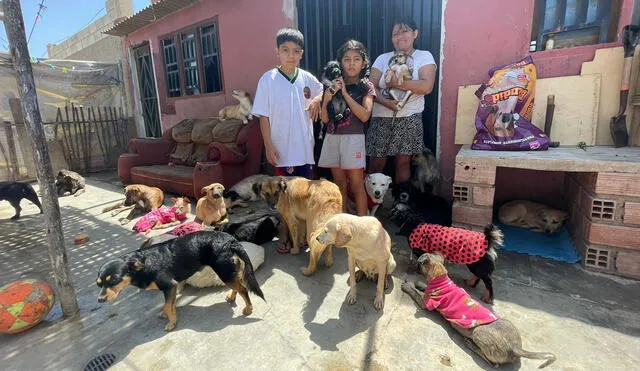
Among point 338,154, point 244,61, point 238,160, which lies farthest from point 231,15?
point 338,154

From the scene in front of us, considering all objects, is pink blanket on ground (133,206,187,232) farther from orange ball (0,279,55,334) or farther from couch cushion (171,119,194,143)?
couch cushion (171,119,194,143)

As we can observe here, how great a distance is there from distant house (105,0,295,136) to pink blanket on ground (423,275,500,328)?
505 centimetres

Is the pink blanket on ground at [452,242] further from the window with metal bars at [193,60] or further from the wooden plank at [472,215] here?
the window with metal bars at [193,60]

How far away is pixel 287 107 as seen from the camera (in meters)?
3.34

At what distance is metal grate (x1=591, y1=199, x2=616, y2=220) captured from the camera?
8.80 ft

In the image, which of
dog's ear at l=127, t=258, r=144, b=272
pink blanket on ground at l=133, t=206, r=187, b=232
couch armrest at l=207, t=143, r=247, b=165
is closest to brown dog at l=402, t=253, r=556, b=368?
dog's ear at l=127, t=258, r=144, b=272

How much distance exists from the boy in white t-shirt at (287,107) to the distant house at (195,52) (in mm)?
2804

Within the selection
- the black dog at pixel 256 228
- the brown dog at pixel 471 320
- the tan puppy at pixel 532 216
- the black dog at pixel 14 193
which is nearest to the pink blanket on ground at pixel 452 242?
the brown dog at pixel 471 320

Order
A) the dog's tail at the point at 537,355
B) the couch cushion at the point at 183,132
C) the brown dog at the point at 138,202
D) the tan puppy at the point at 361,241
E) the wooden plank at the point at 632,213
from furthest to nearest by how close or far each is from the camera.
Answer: the couch cushion at the point at 183,132
the brown dog at the point at 138,202
the wooden plank at the point at 632,213
the tan puppy at the point at 361,241
the dog's tail at the point at 537,355

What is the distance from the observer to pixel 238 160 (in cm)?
518

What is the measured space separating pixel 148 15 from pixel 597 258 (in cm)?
971

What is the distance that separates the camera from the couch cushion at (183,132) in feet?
22.3

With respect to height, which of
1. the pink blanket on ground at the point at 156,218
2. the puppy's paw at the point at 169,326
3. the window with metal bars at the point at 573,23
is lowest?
the puppy's paw at the point at 169,326

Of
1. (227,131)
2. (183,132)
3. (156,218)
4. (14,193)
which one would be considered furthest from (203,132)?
(14,193)
